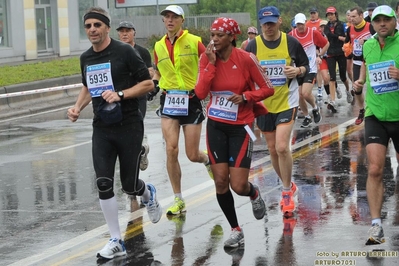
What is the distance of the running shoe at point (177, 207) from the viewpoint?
9.43 metres

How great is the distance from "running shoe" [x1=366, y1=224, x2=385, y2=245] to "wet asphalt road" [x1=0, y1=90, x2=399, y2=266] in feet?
0.17

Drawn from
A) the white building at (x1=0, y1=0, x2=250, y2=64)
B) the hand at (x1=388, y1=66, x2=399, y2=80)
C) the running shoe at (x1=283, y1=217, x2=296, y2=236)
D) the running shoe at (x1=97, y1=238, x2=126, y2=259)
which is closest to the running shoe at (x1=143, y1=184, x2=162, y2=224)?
the running shoe at (x1=97, y1=238, x2=126, y2=259)

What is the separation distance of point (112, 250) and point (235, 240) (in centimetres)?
104

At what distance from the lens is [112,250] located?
25.6ft

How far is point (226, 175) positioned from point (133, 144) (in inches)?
32.9

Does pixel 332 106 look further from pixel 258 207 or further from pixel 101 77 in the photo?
pixel 101 77

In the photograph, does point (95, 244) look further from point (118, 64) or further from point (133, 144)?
point (118, 64)

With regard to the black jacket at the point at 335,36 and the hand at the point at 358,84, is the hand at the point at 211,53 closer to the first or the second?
the hand at the point at 358,84

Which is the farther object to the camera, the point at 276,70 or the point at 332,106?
the point at 332,106

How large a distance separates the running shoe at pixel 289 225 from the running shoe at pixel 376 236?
2.76ft

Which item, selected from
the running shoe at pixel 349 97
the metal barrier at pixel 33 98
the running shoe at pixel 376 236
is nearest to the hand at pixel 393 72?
the running shoe at pixel 376 236

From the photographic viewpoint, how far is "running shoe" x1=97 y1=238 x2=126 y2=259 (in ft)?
25.5

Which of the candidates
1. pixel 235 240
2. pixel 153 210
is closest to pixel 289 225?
pixel 235 240

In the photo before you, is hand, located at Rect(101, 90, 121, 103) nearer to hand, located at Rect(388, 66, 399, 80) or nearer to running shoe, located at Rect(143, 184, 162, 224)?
running shoe, located at Rect(143, 184, 162, 224)
